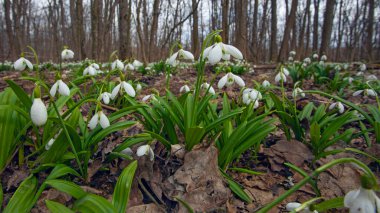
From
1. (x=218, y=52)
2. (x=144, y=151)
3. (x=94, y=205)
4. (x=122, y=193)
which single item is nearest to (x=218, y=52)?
(x=218, y=52)

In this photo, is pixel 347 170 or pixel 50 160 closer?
pixel 50 160

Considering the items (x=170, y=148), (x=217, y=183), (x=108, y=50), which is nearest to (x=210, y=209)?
(x=217, y=183)

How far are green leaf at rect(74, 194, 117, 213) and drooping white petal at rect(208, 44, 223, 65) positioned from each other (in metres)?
0.89

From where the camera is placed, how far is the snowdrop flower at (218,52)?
1616 millimetres

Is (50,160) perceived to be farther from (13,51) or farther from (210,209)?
(13,51)

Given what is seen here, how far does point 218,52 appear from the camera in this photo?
1.63 m

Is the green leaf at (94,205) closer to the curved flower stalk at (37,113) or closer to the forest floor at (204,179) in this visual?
the forest floor at (204,179)

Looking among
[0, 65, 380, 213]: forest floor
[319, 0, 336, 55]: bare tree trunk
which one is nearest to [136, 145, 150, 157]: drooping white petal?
[0, 65, 380, 213]: forest floor

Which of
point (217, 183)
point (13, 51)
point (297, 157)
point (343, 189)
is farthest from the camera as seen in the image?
point (13, 51)

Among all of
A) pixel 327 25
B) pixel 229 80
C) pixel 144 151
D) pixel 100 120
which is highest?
pixel 327 25

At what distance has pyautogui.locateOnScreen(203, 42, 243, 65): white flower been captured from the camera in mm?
1616

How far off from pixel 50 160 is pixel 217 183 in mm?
982

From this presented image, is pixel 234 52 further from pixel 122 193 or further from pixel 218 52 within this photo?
pixel 122 193

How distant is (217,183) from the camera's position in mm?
1669
